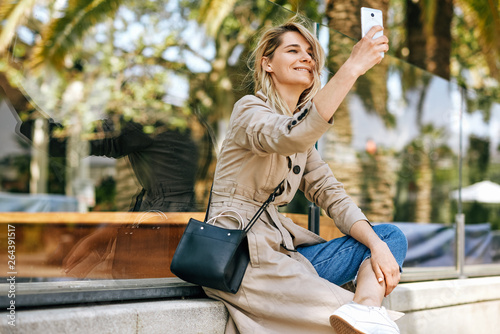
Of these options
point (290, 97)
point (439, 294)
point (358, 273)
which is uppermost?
point (290, 97)

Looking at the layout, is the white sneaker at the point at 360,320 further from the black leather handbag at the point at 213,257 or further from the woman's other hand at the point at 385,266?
the black leather handbag at the point at 213,257

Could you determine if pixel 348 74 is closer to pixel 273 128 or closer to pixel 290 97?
pixel 273 128

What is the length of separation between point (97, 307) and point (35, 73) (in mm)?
6378

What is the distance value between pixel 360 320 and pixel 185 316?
2.48 ft

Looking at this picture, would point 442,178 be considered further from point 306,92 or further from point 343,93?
point 343,93

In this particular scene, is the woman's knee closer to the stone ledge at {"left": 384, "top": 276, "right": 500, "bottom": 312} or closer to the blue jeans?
the blue jeans

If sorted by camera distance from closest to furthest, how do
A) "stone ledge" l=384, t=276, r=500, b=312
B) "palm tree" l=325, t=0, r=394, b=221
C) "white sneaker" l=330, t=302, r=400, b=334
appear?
"white sneaker" l=330, t=302, r=400, b=334, "stone ledge" l=384, t=276, r=500, b=312, "palm tree" l=325, t=0, r=394, b=221

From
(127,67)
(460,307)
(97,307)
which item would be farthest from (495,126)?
(127,67)

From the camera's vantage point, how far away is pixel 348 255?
265 centimetres

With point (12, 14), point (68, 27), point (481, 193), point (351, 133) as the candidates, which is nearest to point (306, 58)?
point (351, 133)

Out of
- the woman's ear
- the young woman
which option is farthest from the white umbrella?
the woman's ear

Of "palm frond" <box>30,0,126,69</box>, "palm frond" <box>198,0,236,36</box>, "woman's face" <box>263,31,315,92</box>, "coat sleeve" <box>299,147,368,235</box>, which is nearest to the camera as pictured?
"woman's face" <box>263,31,315,92</box>

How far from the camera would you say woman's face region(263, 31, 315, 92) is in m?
2.68

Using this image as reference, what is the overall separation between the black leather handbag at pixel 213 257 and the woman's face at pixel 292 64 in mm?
822
